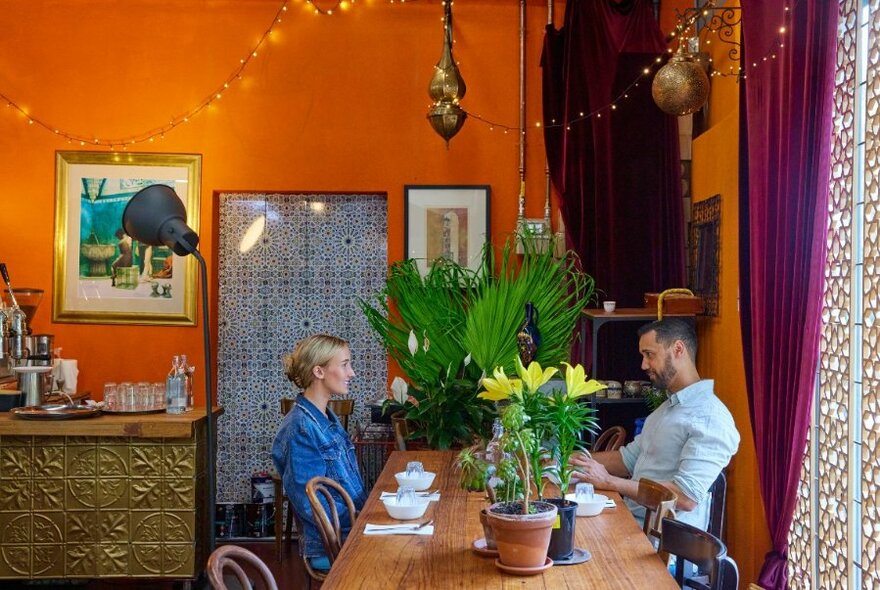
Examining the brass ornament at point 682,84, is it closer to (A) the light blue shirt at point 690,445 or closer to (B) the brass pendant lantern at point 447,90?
(A) the light blue shirt at point 690,445

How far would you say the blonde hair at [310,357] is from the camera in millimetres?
4141

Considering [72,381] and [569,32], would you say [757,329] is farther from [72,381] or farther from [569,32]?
[72,381]

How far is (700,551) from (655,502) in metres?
0.66

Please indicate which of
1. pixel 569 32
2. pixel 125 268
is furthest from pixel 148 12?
pixel 569 32

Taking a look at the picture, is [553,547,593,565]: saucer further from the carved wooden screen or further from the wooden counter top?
the wooden counter top

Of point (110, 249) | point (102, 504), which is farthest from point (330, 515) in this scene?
point (110, 249)

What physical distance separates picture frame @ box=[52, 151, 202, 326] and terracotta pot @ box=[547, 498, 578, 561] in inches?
177

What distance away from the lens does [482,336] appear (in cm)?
460

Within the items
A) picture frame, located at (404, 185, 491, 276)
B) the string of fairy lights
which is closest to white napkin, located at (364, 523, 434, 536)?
picture frame, located at (404, 185, 491, 276)

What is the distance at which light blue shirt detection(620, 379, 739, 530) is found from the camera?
382cm

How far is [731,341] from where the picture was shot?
4.95 m

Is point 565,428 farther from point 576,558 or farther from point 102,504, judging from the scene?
point 102,504

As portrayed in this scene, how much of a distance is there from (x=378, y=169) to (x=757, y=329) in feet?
10.6

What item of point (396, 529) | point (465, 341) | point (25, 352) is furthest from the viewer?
point (25, 352)
